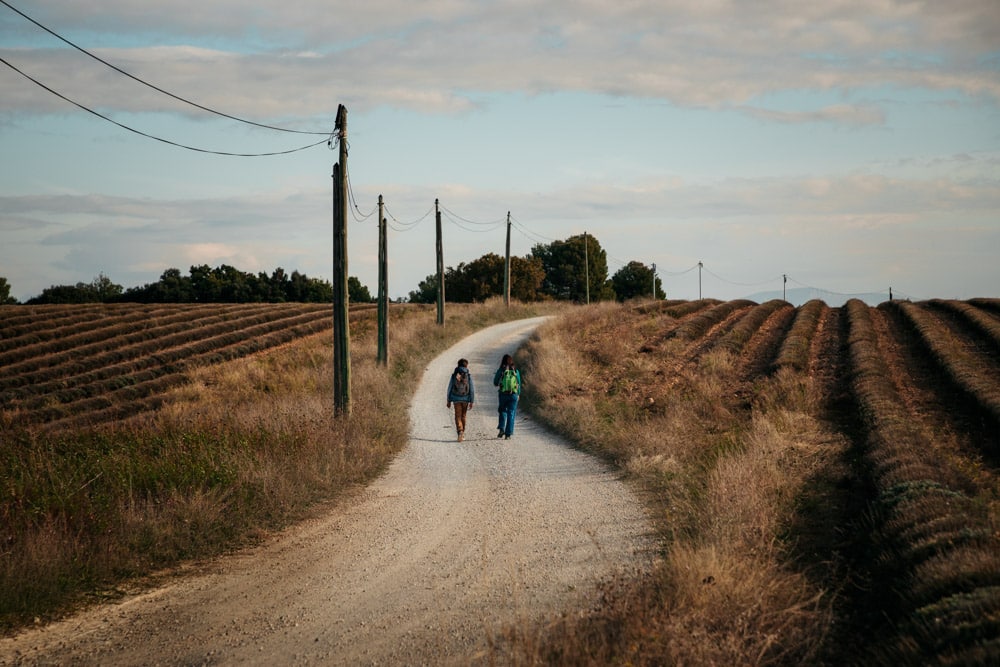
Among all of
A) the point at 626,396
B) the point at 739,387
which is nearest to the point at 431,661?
the point at 626,396

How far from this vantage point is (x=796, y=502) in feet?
34.2

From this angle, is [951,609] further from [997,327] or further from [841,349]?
[997,327]

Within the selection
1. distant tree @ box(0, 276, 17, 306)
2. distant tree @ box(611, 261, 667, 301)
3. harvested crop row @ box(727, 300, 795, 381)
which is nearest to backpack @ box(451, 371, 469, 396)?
harvested crop row @ box(727, 300, 795, 381)

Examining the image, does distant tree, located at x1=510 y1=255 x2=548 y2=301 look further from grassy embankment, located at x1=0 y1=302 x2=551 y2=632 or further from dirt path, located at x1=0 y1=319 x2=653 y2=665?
dirt path, located at x1=0 y1=319 x2=653 y2=665

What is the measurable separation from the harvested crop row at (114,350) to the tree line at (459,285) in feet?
102

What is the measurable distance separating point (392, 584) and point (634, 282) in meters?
93.4

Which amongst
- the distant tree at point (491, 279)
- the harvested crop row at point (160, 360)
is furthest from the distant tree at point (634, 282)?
the harvested crop row at point (160, 360)

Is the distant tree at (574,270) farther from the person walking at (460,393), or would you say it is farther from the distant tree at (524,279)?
the person walking at (460,393)

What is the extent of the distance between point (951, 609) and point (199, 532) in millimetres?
7713

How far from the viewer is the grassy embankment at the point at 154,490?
7438 millimetres

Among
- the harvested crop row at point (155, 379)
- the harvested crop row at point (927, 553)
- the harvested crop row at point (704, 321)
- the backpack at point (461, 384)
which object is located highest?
the harvested crop row at point (704, 321)

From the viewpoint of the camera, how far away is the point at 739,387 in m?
22.9

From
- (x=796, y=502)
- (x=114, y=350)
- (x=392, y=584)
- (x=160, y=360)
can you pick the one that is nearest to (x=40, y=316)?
(x=114, y=350)

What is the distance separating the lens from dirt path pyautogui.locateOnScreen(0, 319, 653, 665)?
625 centimetres
